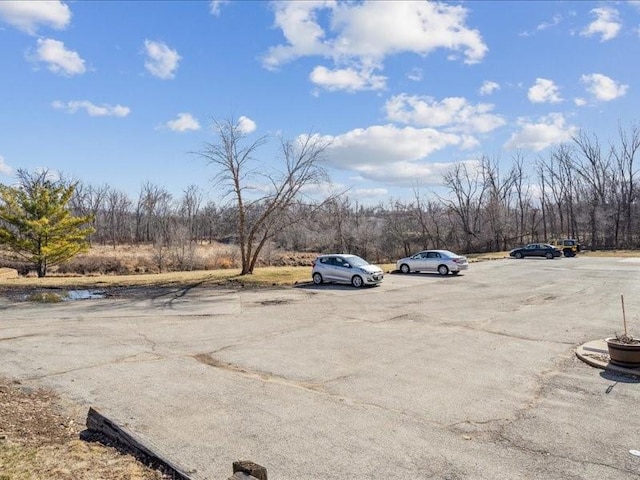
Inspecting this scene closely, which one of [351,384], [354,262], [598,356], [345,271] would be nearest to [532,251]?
[354,262]

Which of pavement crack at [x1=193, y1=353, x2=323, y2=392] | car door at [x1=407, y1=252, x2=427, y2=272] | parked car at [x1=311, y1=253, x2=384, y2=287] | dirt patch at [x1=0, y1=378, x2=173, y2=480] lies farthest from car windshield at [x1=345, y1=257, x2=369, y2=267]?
dirt patch at [x1=0, y1=378, x2=173, y2=480]

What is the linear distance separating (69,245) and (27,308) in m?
20.1

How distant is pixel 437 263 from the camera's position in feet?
97.3

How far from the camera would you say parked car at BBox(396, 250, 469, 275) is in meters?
29.3

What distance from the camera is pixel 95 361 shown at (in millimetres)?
9977

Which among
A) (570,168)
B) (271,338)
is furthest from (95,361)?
(570,168)

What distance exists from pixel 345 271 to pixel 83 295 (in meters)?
12.4

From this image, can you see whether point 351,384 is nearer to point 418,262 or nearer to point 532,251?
point 418,262

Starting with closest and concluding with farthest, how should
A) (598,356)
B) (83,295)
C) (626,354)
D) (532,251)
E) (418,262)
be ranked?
(626,354) < (598,356) < (83,295) < (418,262) < (532,251)

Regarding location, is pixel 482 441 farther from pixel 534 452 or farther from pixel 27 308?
pixel 27 308

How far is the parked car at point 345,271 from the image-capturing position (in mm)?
23852

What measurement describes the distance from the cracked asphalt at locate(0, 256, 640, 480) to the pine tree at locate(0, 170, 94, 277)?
20075 mm

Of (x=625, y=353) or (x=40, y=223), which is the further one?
(x=40, y=223)

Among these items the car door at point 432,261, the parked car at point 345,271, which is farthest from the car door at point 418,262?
the parked car at point 345,271
